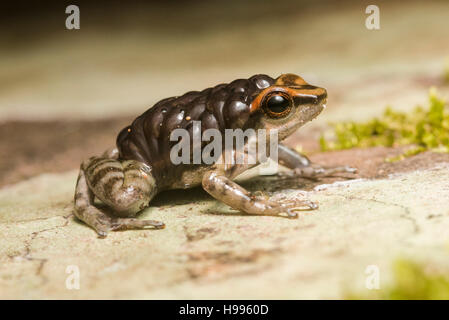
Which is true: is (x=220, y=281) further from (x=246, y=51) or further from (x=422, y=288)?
(x=246, y=51)

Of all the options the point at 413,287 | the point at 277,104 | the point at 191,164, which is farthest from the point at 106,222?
the point at 413,287

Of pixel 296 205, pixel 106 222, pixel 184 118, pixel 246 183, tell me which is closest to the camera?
pixel 296 205

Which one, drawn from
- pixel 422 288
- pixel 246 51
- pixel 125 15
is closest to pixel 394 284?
pixel 422 288

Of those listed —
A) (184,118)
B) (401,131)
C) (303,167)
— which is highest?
(184,118)

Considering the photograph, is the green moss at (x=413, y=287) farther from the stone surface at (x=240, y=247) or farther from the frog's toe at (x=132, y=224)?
the frog's toe at (x=132, y=224)

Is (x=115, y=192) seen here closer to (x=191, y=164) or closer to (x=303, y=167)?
(x=191, y=164)

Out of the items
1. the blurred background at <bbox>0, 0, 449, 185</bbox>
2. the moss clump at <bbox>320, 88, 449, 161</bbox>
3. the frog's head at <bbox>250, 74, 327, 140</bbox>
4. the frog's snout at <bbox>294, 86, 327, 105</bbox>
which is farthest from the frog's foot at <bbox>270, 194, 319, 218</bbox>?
the blurred background at <bbox>0, 0, 449, 185</bbox>
